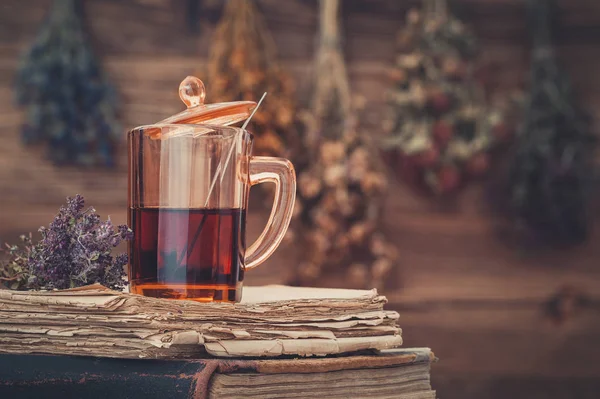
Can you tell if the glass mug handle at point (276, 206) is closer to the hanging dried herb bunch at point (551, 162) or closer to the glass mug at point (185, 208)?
the glass mug at point (185, 208)

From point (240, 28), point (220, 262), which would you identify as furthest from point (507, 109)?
point (220, 262)

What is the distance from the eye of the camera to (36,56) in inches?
83.6

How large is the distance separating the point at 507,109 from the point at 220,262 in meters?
1.74

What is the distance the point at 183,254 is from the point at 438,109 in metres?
1.61

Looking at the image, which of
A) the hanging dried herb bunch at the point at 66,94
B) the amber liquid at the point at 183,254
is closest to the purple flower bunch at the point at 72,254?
the amber liquid at the point at 183,254

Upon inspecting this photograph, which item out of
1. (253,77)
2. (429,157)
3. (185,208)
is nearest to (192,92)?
(185,208)

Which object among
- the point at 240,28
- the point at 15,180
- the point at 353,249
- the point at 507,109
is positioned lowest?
the point at 353,249

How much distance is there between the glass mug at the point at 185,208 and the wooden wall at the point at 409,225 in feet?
4.93

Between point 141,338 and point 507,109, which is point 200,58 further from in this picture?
point 141,338

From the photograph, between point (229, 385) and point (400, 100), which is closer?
point (229, 385)

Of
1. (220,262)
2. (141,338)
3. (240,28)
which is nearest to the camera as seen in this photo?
(141,338)

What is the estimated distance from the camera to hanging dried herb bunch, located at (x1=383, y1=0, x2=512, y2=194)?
2125 mm

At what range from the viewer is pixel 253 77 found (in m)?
2.05

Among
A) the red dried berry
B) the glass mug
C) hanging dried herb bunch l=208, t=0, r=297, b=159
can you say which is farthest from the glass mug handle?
the red dried berry
